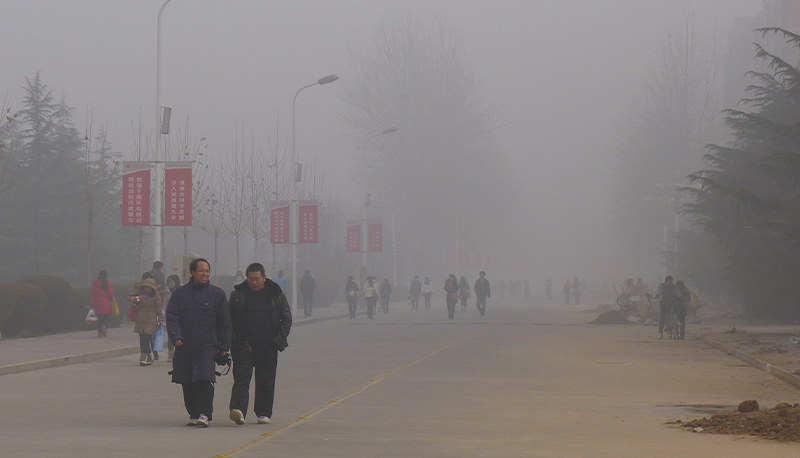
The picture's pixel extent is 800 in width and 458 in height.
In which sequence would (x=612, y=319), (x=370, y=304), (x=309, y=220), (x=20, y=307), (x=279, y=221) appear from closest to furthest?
(x=20, y=307)
(x=612, y=319)
(x=370, y=304)
(x=279, y=221)
(x=309, y=220)

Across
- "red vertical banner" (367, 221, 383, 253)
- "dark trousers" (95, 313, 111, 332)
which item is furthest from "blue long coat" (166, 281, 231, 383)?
"red vertical banner" (367, 221, 383, 253)

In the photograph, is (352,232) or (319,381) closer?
(319,381)

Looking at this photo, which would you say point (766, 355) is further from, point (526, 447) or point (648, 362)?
point (526, 447)

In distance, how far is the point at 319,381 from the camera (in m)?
17.8

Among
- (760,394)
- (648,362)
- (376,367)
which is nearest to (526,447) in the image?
(760,394)

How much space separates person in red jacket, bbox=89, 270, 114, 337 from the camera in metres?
29.5

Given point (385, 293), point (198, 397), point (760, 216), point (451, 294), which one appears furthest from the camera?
point (385, 293)

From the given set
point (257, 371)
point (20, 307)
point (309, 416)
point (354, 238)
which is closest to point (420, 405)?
point (309, 416)

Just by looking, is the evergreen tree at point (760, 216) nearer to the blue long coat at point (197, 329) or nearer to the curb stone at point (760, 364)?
the curb stone at point (760, 364)

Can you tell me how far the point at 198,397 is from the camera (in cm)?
1205

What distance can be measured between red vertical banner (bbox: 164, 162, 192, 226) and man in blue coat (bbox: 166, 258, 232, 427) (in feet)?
66.0

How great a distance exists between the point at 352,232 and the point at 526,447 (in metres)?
53.1

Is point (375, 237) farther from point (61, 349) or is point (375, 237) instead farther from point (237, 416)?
point (237, 416)

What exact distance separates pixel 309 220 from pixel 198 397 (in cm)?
3765
